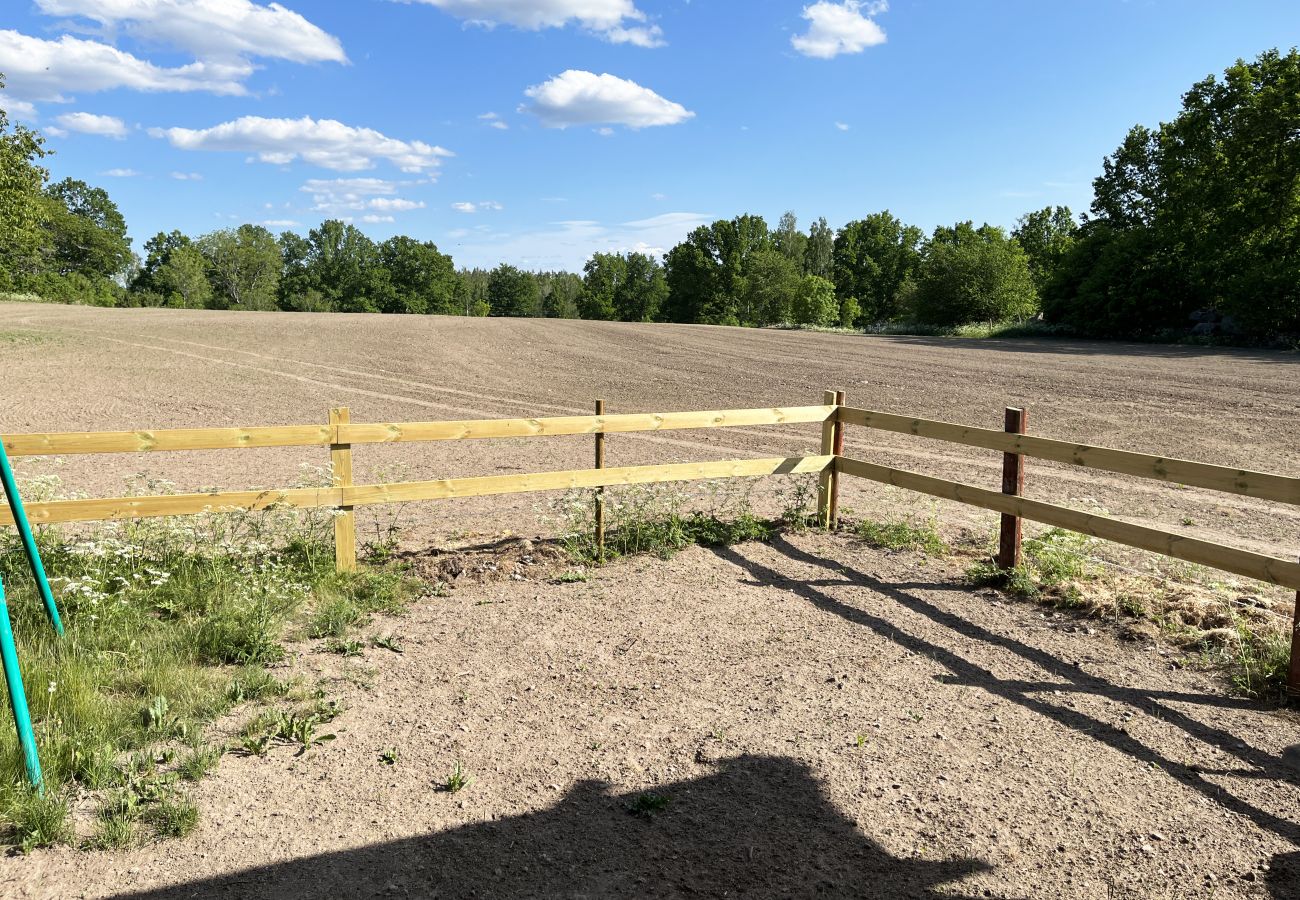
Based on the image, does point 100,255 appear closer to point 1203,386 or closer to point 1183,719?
point 1203,386

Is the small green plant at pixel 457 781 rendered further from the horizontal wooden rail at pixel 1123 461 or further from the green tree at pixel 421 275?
the green tree at pixel 421 275

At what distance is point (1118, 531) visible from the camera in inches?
228

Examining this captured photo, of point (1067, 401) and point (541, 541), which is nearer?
point (541, 541)

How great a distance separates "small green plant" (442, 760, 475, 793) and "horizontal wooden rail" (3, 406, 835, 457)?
3044mm

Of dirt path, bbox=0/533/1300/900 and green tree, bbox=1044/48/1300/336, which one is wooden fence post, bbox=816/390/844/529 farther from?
green tree, bbox=1044/48/1300/336

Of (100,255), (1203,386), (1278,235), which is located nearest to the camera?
(1203,386)

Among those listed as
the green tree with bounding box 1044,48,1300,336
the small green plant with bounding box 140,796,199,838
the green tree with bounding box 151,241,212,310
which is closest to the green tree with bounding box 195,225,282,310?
the green tree with bounding box 151,241,212,310

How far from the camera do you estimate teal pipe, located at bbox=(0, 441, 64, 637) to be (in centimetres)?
397

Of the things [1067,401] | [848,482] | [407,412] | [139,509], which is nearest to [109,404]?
[407,412]

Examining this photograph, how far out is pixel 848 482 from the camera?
35.5 ft

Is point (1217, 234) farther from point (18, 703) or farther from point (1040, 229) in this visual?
point (1040, 229)

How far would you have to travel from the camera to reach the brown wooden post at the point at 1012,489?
22.6 ft

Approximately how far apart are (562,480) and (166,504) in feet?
9.42

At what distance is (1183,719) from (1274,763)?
50 centimetres
